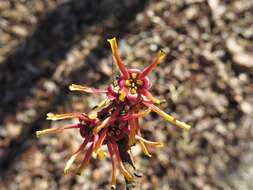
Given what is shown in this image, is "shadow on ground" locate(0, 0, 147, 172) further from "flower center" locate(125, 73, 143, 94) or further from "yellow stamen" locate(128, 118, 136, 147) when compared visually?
"yellow stamen" locate(128, 118, 136, 147)

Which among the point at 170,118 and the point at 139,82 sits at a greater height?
the point at 139,82

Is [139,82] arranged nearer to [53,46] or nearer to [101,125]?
[101,125]

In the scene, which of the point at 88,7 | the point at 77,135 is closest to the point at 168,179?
the point at 77,135

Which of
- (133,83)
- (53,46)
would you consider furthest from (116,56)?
(53,46)

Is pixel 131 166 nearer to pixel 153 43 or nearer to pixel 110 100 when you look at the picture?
pixel 110 100

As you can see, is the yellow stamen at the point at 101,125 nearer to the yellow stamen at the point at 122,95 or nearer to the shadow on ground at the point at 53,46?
the yellow stamen at the point at 122,95

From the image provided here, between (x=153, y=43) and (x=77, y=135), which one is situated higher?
(x=153, y=43)
